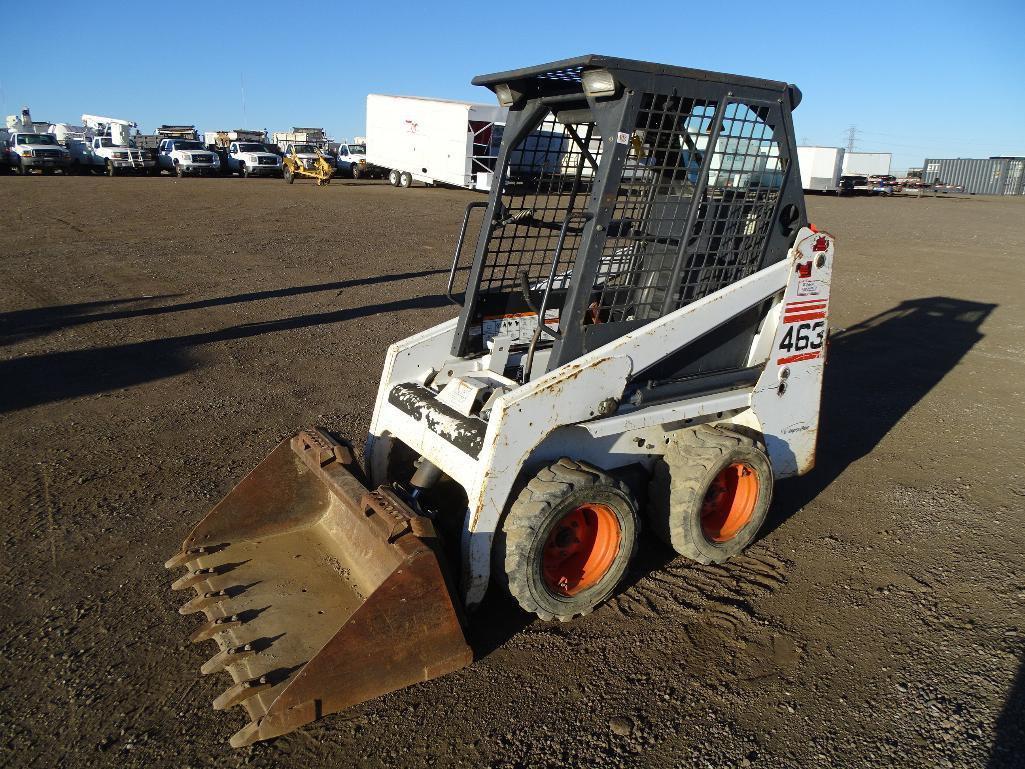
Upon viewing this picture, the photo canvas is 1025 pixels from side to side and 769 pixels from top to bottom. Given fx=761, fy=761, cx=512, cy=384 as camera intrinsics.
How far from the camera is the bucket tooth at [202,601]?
3494mm

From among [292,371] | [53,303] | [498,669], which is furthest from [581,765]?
[53,303]

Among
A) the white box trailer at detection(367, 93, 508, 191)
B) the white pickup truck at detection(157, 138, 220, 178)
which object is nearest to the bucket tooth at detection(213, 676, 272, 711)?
the white box trailer at detection(367, 93, 508, 191)

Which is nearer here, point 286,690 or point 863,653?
point 286,690

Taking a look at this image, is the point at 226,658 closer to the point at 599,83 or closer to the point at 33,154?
the point at 599,83

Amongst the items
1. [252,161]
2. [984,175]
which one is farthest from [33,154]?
[984,175]

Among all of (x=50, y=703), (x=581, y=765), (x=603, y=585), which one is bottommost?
(x=50, y=703)

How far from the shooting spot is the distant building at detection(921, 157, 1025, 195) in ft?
182

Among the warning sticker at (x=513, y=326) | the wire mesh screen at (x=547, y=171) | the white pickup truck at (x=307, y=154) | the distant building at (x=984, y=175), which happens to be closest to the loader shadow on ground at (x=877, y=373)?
the warning sticker at (x=513, y=326)

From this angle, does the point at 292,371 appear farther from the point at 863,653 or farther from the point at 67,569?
the point at 863,653

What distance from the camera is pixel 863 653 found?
3.65 m

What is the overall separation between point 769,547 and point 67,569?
3967 millimetres

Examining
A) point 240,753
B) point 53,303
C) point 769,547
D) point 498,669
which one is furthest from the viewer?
point 53,303

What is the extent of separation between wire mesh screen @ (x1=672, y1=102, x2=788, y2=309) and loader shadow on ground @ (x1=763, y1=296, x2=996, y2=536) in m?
1.72

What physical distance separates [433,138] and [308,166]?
9.34 metres
